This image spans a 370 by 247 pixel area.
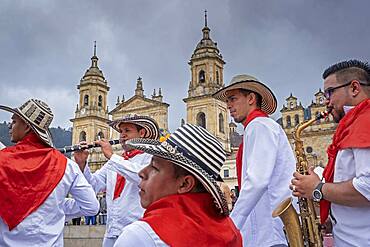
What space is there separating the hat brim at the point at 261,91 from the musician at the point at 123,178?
1.02 metres

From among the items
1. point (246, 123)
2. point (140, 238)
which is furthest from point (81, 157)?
point (140, 238)

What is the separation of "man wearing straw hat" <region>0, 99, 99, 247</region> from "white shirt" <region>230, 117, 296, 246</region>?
4.63 ft

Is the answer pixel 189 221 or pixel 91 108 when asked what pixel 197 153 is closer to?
pixel 189 221

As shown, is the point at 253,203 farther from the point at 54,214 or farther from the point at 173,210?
the point at 54,214

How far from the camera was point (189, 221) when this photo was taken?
139 cm

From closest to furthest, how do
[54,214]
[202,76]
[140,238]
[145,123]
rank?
[140,238] < [54,214] < [145,123] < [202,76]

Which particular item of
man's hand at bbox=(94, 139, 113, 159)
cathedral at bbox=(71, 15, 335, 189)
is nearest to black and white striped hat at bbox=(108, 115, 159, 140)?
man's hand at bbox=(94, 139, 113, 159)

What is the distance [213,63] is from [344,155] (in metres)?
38.3

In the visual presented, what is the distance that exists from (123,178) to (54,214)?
40.1 inches

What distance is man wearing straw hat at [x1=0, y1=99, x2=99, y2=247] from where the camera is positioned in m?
A: 2.86

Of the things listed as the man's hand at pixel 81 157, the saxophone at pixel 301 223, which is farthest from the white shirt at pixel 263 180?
the man's hand at pixel 81 157

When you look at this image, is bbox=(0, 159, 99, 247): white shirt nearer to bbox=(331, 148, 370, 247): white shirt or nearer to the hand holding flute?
the hand holding flute

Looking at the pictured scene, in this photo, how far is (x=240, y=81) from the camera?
3.22m

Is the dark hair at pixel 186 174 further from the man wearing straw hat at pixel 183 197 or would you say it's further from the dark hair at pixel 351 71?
the dark hair at pixel 351 71
